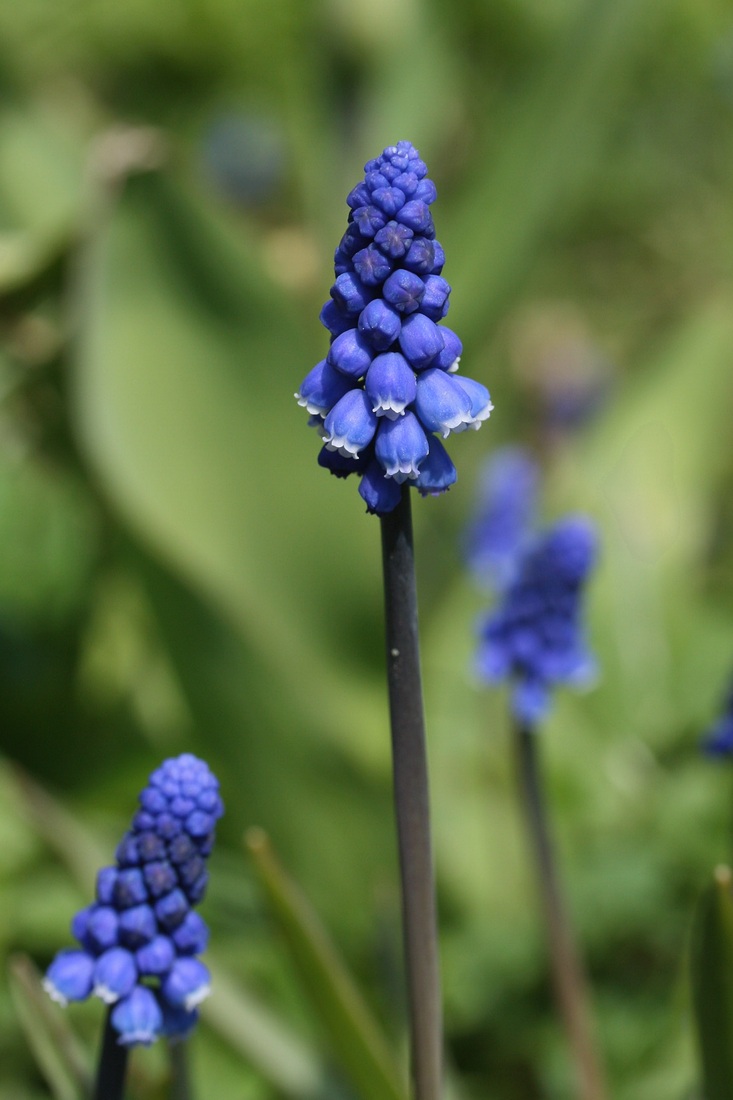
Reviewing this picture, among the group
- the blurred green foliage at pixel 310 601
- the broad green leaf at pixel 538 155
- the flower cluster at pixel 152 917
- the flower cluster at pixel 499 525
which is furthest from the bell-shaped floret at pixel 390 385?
the broad green leaf at pixel 538 155

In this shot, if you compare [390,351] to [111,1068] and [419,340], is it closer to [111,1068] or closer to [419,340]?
[419,340]

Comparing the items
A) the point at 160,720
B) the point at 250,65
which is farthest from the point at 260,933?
the point at 250,65

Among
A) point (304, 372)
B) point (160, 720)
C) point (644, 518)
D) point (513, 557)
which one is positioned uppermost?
point (304, 372)

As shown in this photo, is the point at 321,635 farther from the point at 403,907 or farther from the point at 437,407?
the point at 437,407

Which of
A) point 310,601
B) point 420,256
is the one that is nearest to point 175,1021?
point 420,256

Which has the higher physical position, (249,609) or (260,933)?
(249,609)

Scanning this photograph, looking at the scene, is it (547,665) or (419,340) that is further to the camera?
(547,665)

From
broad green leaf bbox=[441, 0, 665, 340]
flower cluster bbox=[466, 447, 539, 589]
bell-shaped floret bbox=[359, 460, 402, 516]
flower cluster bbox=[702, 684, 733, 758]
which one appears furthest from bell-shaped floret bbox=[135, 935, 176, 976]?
broad green leaf bbox=[441, 0, 665, 340]

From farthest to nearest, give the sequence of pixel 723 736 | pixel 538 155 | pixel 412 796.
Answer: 1. pixel 538 155
2. pixel 723 736
3. pixel 412 796
